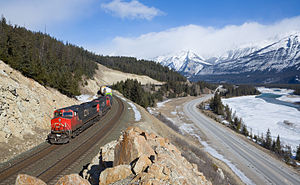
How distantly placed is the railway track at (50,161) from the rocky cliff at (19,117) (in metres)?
1.45

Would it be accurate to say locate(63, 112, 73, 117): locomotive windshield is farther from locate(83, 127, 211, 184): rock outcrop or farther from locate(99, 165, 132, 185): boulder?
locate(99, 165, 132, 185): boulder

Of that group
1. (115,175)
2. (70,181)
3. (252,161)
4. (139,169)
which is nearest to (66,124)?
(70,181)

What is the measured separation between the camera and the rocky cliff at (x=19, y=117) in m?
15.4

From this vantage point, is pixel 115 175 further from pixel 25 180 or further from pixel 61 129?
pixel 61 129

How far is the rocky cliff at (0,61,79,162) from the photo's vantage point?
15.4m

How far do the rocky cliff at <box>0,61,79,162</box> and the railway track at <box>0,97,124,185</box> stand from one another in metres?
1.45

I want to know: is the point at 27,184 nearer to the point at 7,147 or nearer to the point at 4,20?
the point at 7,147

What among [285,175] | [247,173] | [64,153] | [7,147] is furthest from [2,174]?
[285,175]

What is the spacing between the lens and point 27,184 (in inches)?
233

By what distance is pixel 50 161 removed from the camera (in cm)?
1430

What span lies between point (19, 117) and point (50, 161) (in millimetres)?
7324

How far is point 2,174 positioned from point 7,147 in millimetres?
3604

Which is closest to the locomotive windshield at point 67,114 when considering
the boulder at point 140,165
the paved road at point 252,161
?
the boulder at point 140,165

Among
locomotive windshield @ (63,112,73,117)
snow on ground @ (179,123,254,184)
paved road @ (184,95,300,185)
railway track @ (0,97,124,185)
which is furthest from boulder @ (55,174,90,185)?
paved road @ (184,95,300,185)
